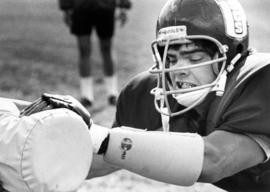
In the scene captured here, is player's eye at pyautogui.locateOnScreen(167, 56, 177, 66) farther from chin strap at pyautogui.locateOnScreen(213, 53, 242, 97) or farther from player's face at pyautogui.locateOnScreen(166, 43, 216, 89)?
chin strap at pyautogui.locateOnScreen(213, 53, 242, 97)

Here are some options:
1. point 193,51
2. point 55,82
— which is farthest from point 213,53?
point 55,82

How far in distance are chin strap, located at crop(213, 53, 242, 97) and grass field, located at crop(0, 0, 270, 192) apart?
181cm

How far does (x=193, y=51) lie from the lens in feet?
9.78

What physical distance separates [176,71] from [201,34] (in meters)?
0.20

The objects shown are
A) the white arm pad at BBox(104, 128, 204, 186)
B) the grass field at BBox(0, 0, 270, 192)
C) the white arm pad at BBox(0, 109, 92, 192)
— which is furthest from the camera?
the grass field at BBox(0, 0, 270, 192)

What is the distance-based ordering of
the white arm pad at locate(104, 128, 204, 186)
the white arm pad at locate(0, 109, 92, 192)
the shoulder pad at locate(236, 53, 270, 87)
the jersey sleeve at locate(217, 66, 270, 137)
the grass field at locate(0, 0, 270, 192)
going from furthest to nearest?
the grass field at locate(0, 0, 270, 192), the shoulder pad at locate(236, 53, 270, 87), the jersey sleeve at locate(217, 66, 270, 137), the white arm pad at locate(104, 128, 204, 186), the white arm pad at locate(0, 109, 92, 192)

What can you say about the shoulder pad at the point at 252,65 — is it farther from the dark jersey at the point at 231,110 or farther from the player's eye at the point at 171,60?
the player's eye at the point at 171,60

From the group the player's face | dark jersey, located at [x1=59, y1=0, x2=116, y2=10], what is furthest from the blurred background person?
the player's face

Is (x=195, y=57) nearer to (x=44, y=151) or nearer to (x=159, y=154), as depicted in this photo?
(x=159, y=154)

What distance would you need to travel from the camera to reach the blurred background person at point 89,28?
24.4 feet

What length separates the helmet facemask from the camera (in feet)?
9.34

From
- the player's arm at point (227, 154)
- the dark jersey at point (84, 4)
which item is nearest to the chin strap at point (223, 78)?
the player's arm at point (227, 154)

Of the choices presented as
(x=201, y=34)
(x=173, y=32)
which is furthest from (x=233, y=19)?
(x=173, y=32)

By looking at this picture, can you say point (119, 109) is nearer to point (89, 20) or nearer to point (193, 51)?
point (193, 51)
